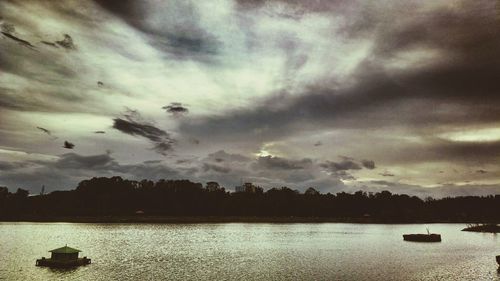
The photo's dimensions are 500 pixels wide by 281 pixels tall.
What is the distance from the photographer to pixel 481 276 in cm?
6500

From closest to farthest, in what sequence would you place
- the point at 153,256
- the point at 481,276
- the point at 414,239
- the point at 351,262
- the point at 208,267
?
the point at 481,276 < the point at 208,267 < the point at 351,262 < the point at 153,256 < the point at 414,239

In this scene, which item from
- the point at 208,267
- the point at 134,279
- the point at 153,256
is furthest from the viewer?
the point at 153,256

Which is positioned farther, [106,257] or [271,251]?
[271,251]

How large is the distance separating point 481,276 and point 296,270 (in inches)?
1136

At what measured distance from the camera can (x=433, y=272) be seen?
67812mm

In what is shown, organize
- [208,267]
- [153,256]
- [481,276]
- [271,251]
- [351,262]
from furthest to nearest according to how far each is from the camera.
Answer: [271,251] < [153,256] < [351,262] < [208,267] < [481,276]

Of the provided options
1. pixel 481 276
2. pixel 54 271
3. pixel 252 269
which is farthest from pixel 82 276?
pixel 481 276

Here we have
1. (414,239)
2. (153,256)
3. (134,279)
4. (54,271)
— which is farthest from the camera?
(414,239)

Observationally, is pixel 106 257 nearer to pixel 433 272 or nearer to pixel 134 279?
pixel 134 279

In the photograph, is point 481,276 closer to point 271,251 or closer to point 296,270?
point 296,270

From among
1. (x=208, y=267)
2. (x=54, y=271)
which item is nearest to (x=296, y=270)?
(x=208, y=267)

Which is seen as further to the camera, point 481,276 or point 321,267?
point 321,267

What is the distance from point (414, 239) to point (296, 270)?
90.0 meters

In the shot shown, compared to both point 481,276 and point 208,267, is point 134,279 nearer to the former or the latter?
point 208,267
